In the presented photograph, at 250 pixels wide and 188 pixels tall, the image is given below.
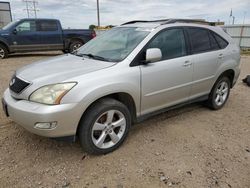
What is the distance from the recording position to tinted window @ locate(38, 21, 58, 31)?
36.8 ft

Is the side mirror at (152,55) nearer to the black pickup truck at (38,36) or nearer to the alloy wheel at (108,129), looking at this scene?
the alloy wheel at (108,129)

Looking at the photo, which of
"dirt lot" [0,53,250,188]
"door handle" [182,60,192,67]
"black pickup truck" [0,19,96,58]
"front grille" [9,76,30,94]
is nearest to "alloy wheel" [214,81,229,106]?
"dirt lot" [0,53,250,188]

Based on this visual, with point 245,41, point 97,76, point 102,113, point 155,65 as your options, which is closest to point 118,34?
point 155,65

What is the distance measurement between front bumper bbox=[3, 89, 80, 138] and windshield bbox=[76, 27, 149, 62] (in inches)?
38.8

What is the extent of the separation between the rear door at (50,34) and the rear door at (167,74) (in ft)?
30.3

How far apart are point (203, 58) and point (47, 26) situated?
964 centimetres

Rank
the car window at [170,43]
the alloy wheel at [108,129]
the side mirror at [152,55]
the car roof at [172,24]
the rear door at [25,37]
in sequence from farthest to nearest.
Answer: the rear door at [25,37] → the car roof at [172,24] → the car window at [170,43] → the side mirror at [152,55] → the alloy wheel at [108,129]

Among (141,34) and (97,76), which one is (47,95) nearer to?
(97,76)

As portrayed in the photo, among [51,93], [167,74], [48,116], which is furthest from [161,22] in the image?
[48,116]

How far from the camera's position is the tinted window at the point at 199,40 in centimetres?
376

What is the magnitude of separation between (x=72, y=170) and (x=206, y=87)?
8.96 ft

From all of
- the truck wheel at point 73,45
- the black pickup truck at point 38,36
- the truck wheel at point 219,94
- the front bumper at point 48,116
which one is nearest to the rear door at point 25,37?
the black pickup truck at point 38,36

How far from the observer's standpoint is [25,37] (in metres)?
10.8

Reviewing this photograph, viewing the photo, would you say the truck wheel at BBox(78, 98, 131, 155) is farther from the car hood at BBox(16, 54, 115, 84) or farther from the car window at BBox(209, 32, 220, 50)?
the car window at BBox(209, 32, 220, 50)
